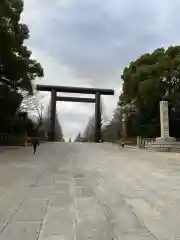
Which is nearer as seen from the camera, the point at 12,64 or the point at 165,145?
the point at 12,64

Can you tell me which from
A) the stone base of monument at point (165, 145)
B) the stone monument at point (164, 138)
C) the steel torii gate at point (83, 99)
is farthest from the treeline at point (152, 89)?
the steel torii gate at point (83, 99)

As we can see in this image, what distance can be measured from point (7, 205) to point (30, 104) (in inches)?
1723

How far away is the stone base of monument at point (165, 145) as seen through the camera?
40.5 metres

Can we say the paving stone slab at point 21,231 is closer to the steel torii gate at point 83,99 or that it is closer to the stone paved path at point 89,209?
the stone paved path at point 89,209

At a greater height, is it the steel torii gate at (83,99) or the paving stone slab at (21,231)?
the steel torii gate at (83,99)

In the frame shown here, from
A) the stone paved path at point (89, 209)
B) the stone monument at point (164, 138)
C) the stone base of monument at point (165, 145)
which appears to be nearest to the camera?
the stone paved path at point (89, 209)

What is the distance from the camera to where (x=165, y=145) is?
41875 millimetres

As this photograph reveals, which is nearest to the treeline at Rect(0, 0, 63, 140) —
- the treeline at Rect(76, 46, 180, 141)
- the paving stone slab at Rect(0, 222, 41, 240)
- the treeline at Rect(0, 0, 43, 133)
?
the treeline at Rect(0, 0, 43, 133)

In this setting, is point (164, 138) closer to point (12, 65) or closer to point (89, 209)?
point (12, 65)

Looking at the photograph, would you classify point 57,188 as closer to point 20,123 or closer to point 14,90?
point 14,90

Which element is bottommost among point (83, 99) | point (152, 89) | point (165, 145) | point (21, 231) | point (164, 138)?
point (21, 231)

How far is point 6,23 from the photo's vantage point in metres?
30.3

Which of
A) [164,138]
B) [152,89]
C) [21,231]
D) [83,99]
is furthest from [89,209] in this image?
[83,99]

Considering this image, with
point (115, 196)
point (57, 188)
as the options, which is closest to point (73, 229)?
point (115, 196)
